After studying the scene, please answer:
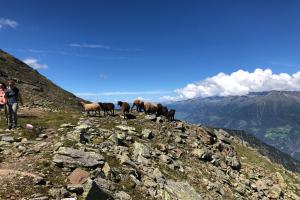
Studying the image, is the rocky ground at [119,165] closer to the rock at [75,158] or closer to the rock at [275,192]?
the rock at [75,158]

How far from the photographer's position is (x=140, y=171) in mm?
21578

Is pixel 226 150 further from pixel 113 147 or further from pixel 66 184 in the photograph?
pixel 66 184

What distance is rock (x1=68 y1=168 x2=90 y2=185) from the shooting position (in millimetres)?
16375

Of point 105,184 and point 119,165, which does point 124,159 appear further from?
point 105,184

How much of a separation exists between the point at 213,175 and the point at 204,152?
12.0 ft

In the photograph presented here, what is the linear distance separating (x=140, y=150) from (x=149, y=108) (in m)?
17.7

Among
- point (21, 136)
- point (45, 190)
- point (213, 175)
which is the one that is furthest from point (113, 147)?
point (213, 175)

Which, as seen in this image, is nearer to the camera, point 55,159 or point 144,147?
point 55,159

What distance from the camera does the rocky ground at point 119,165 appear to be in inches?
610

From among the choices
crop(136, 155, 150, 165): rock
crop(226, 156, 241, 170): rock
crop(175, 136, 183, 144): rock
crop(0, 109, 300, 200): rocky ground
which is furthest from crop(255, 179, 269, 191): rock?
crop(136, 155, 150, 165): rock

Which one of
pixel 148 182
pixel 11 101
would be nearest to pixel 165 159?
pixel 148 182

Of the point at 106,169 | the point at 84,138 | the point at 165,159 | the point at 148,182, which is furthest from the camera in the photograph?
the point at 165,159

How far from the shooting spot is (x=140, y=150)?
25000mm

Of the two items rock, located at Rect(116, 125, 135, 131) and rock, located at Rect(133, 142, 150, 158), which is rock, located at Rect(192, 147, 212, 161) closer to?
rock, located at Rect(116, 125, 135, 131)
